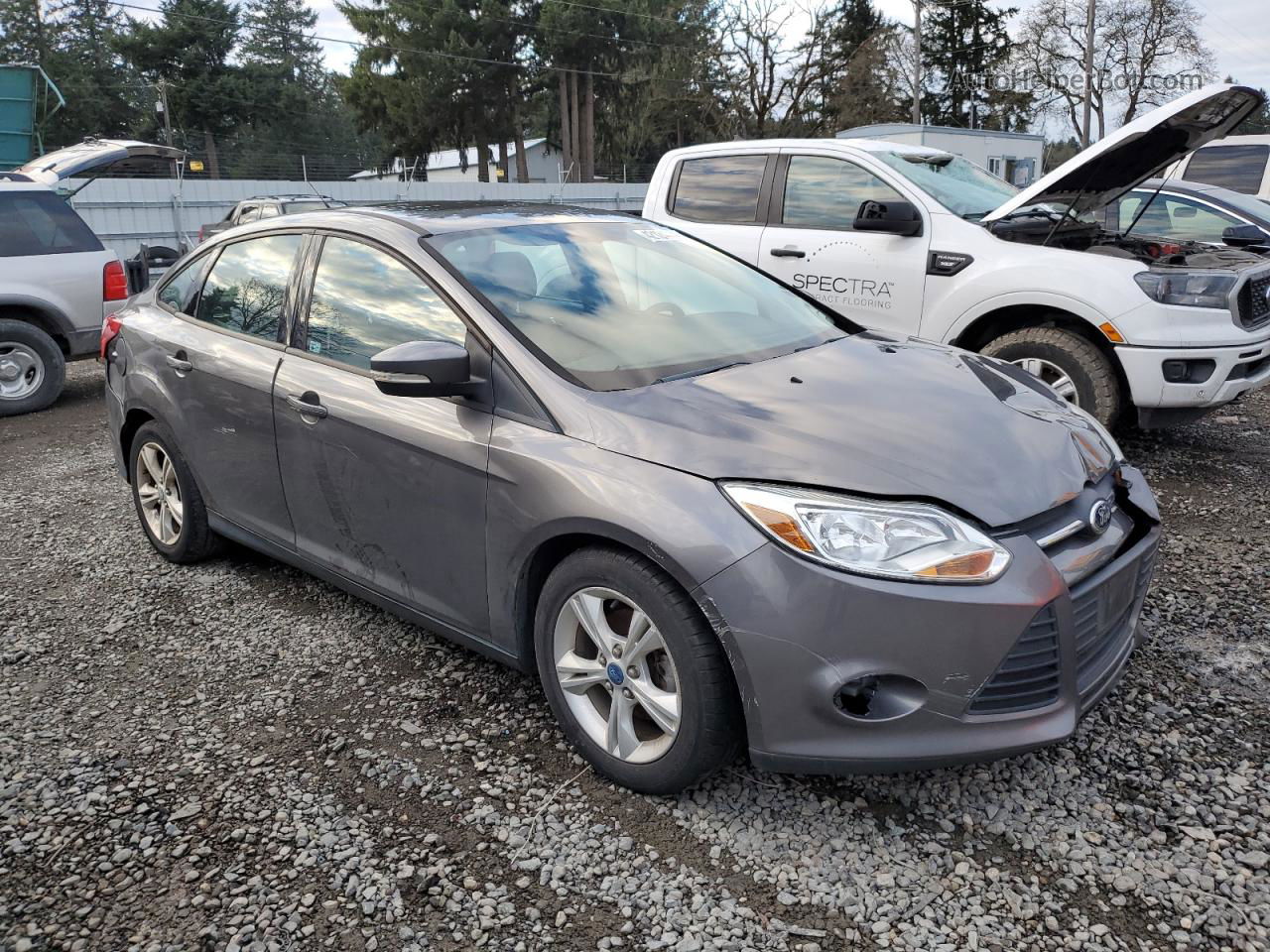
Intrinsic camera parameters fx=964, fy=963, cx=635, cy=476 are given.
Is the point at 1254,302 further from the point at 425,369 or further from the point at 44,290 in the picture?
the point at 44,290

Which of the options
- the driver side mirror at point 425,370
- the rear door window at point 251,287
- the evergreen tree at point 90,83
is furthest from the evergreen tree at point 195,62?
the driver side mirror at point 425,370

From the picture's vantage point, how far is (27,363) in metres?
8.04

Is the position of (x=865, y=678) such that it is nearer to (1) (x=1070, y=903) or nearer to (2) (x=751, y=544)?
(2) (x=751, y=544)

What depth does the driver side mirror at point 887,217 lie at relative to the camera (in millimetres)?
5469

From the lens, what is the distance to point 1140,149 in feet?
17.1

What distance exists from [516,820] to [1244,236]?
8566 millimetres

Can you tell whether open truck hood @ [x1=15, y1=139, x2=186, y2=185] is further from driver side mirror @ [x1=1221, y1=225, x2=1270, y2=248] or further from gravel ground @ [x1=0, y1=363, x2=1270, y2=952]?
driver side mirror @ [x1=1221, y1=225, x2=1270, y2=248]

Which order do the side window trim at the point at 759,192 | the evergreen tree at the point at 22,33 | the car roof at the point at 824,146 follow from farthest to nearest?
the evergreen tree at the point at 22,33 → the side window trim at the point at 759,192 → the car roof at the point at 824,146

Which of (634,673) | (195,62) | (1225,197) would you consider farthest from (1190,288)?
(195,62)

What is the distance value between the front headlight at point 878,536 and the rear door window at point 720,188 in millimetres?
4452

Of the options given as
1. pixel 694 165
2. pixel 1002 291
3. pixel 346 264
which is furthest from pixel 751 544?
pixel 694 165

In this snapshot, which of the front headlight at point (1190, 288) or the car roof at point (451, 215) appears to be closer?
the car roof at point (451, 215)

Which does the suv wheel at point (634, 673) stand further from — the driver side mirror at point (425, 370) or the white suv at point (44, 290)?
the white suv at point (44, 290)

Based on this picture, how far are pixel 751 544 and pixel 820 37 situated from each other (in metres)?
47.7
